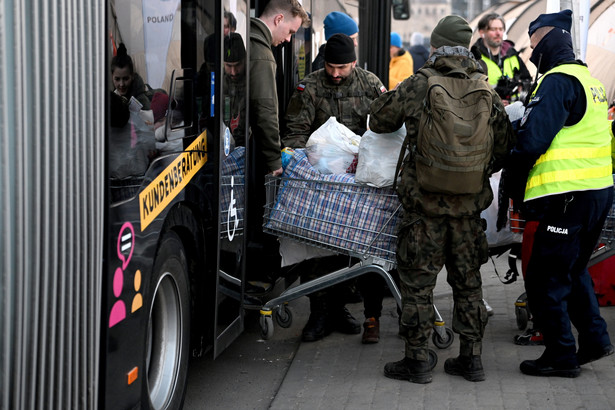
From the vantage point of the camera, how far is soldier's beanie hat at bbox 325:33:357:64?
607 cm

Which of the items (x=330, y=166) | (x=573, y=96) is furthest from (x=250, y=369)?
(x=573, y=96)

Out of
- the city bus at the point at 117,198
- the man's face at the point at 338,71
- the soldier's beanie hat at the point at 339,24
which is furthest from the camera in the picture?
the soldier's beanie hat at the point at 339,24

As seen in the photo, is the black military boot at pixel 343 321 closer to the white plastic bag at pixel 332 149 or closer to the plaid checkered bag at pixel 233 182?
the white plastic bag at pixel 332 149

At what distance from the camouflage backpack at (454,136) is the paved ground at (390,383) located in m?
1.14

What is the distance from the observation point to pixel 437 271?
5.09 metres

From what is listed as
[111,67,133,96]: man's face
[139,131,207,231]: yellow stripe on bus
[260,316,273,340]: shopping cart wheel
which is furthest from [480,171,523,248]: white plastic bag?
[111,67,133,96]: man's face

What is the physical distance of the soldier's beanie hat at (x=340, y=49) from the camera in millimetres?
6074

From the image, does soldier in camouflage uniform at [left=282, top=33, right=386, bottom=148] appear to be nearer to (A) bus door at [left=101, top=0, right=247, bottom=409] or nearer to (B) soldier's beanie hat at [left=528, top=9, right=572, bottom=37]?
(A) bus door at [left=101, top=0, right=247, bottom=409]

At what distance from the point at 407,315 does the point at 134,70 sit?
7.67ft

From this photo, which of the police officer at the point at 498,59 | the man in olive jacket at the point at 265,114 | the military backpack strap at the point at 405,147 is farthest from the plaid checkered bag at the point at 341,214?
the police officer at the point at 498,59

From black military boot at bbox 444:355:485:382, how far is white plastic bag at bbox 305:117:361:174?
1304mm

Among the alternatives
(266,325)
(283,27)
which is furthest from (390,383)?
(283,27)

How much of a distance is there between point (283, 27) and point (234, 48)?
3.53 feet

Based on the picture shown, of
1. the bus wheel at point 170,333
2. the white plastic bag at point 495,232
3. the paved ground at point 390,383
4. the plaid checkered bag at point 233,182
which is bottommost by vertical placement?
the paved ground at point 390,383
